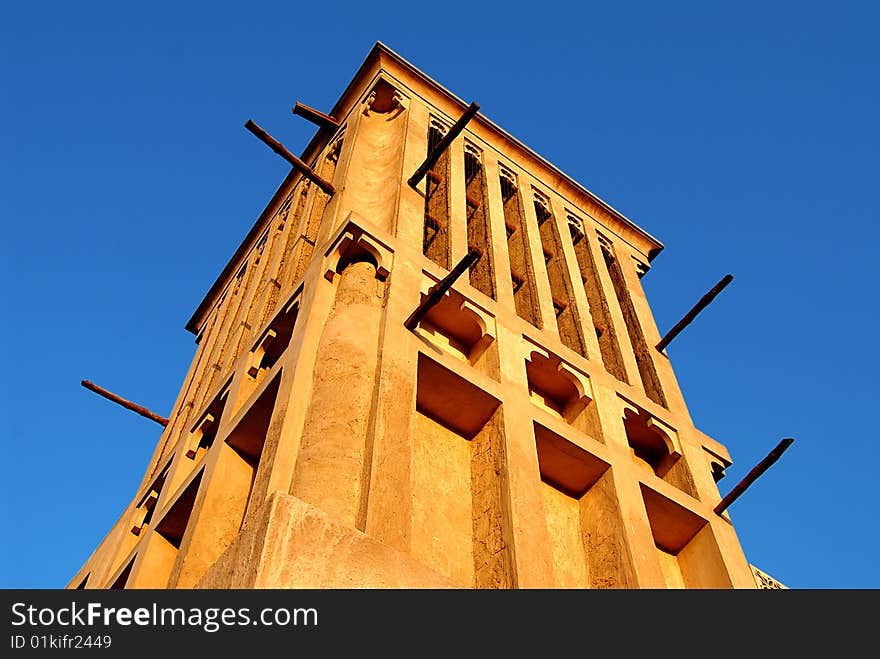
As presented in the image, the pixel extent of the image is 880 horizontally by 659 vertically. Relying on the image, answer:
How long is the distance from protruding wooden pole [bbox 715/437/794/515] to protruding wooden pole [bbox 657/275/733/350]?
3053 millimetres

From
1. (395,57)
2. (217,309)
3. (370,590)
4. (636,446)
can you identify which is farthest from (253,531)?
(217,309)

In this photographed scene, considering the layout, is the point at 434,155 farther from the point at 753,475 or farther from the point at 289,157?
the point at 753,475

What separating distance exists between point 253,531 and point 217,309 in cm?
1131

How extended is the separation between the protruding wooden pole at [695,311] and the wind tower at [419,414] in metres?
0.18

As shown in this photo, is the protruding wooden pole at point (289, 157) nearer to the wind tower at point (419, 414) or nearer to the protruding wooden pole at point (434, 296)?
the wind tower at point (419, 414)

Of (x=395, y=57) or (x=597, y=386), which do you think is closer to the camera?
(x=597, y=386)

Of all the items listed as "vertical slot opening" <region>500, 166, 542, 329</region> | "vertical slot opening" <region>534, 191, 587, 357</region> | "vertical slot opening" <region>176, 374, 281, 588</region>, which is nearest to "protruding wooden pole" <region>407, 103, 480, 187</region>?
"vertical slot opening" <region>500, 166, 542, 329</region>

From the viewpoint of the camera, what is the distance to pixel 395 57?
13.9 meters

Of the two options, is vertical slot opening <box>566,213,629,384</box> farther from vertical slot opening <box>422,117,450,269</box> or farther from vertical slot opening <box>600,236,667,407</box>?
vertical slot opening <box>422,117,450,269</box>

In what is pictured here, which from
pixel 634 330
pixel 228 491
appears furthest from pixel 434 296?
pixel 634 330

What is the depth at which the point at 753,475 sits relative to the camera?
909 centimetres

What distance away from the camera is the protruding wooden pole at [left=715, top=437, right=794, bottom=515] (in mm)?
8719
